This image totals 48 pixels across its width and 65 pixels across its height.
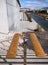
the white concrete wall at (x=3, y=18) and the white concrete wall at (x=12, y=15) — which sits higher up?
the white concrete wall at (x=3, y=18)

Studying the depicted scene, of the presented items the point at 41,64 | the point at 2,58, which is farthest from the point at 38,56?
the point at 2,58

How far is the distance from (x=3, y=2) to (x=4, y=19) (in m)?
0.81

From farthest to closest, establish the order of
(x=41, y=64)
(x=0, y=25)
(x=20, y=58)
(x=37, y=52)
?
(x=0, y=25) < (x=37, y=52) < (x=20, y=58) < (x=41, y=64)

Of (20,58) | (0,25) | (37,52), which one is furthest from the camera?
(0,25)

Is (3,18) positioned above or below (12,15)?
above

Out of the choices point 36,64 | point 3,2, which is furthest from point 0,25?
point 36,64

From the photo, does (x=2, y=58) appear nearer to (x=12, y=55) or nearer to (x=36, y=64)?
(x=12, y=55)

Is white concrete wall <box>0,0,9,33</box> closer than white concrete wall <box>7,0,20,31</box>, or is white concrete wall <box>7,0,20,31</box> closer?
white concrete wall <box>0,0,9,33</box>

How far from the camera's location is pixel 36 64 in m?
4.20

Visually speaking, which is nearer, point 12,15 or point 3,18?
point 3,18

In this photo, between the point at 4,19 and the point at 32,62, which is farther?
the point at 4,19

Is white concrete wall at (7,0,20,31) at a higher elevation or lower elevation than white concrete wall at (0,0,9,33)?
lower

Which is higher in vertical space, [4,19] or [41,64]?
[41,64]

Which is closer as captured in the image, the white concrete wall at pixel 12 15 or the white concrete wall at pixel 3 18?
the white concrete wall at pixel 3 18
